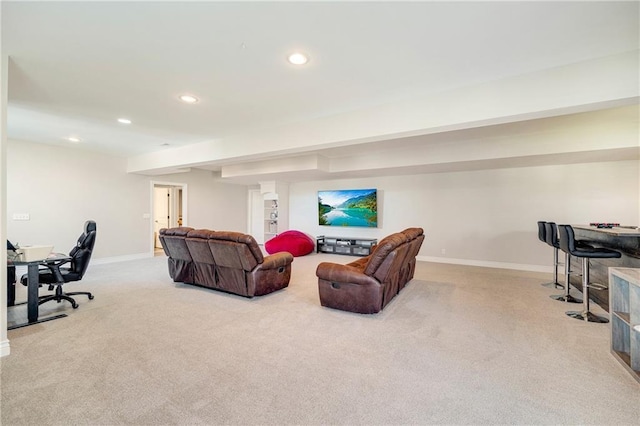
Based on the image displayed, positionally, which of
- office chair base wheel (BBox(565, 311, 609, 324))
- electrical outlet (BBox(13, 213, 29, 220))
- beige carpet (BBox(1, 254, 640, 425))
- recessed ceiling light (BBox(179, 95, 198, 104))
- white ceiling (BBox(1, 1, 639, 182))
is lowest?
beige carpet (BBox(1, 254, 640, 425))

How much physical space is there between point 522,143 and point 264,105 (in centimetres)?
421

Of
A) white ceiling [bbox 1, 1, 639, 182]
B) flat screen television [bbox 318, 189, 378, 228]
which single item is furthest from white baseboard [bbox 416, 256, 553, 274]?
white ceiling [bbox 1, 1, 639, 182]

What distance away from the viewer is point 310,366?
2260 mm

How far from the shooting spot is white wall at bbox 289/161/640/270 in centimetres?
521

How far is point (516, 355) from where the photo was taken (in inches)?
95.4

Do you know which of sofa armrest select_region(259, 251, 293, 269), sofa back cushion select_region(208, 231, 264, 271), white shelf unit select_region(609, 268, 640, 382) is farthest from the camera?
sofa armrest select_region(259, 251, 293, 269)

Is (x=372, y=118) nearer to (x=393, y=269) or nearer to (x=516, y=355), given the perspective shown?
(x=393, y=269)

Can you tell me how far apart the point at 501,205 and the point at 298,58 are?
18.4 feet

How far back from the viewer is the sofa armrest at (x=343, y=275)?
3.28 m

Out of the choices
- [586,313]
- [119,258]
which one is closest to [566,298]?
[586,313]

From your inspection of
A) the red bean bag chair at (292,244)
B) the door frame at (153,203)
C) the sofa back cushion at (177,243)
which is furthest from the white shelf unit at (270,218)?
the sofa back cushion at (177,243)

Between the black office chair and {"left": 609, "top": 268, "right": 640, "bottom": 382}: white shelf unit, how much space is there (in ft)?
18.6

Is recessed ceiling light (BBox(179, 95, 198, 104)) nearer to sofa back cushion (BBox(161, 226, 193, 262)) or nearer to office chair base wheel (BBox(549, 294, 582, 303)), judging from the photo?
sofa back cushion (BBox(161, 226, 193, 262))

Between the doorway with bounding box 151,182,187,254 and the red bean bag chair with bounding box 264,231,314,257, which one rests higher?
the doorway with bounding box 151,182,187,254
